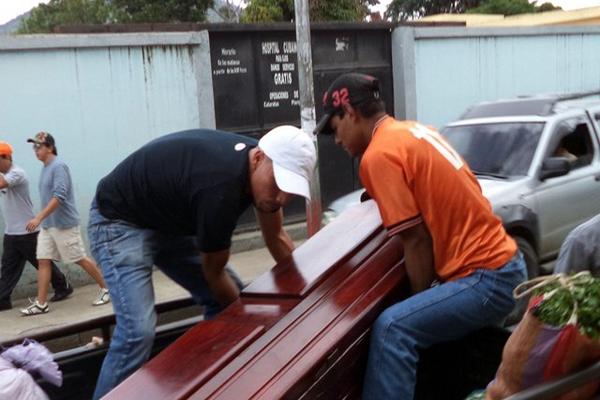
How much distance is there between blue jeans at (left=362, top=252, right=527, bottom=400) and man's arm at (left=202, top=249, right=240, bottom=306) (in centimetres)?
62

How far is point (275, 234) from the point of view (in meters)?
3.10

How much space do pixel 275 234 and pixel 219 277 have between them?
0.35m

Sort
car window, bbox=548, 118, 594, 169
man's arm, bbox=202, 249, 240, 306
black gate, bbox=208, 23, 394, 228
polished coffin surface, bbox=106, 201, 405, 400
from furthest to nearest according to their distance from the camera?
black gate, bbox=208, 23, 394, 228 → car window, bbox=548, 118, 594, 169 → man's arm, bbox=202, 249, 240, 306 → polished coffin surface, bbox=106, 201, 405, 400

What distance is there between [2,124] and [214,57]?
2.98 meters

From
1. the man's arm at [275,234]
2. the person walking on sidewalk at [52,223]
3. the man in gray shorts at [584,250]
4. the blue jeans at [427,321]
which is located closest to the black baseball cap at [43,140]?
the person walking on sidewalk at [52,223]

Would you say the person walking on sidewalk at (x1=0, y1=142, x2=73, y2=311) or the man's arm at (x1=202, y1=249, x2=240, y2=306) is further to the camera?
the person walking on sidewalk at (x1=0, y1=142, x2=73, y2=311)

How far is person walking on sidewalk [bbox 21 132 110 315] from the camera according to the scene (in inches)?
298

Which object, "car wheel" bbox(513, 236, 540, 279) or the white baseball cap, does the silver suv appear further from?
the white baseball cap

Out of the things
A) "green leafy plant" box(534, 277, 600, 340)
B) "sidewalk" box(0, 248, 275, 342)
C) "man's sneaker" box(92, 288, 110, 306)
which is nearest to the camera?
"green leafy plant" box(534, 277, 600, 340)

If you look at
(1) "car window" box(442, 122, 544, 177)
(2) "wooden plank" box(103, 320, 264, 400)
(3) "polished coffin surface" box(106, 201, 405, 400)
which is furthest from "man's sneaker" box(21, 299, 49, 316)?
(2) "wooden plank" box(103, 320, 264, 400)

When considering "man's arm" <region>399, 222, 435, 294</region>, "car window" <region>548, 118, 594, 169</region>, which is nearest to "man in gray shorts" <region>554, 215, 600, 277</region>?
"man's arm" <region>399, 222, 435, 294</region>

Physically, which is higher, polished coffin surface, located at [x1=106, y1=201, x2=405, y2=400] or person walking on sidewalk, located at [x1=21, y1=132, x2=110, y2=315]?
polished coffin surface, located at [x1=106, y1=201, x2=405, y2=400]

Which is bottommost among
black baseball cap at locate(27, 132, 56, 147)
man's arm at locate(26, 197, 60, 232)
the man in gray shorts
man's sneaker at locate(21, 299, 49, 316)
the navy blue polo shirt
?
man's sneaker at locate(21, 299, 49, 316)

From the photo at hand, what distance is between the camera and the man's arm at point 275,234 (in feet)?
9.98
